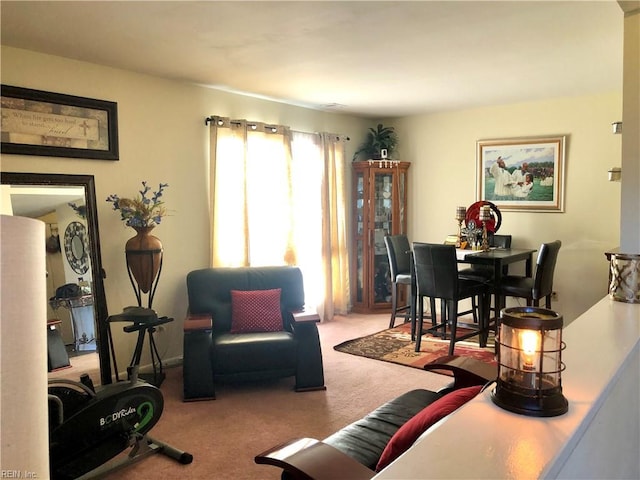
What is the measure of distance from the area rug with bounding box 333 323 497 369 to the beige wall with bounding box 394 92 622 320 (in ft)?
4.01

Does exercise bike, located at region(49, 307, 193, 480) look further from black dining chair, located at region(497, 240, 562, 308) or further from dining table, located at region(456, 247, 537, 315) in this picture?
black dining chair, located at region(497, 240, 562, 308)

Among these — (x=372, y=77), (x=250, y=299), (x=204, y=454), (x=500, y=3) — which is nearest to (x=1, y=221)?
(x=204, y=454)

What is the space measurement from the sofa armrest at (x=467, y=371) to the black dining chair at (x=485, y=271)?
2481 mm

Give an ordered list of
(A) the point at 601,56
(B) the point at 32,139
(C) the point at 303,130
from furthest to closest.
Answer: (C) the point at 303,130, (A) the point at 601,56, (B) the point at 32,139

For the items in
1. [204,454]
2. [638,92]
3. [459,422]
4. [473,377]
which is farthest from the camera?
[204,454]

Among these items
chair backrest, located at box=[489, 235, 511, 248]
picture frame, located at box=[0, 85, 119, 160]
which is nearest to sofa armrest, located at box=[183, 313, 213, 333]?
picture frame, located at box=[0, 85, 119, 160]

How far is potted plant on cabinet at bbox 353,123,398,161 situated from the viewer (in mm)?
6316

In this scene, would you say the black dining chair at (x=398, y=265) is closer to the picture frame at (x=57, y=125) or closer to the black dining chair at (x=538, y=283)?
the black dining chair at (x=538, y=283)

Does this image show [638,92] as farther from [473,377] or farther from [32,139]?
[32,139]

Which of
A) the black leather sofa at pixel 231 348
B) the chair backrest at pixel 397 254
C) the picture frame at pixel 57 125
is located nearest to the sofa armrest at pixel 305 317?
the black leather sofa at pixel 231 348

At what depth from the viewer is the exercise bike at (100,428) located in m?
2.39

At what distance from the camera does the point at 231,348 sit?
11.9 ft

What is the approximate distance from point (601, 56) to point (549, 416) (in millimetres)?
3473

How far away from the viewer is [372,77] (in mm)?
4230
